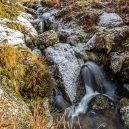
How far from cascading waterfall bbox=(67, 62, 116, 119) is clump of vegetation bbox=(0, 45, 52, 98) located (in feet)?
4.69

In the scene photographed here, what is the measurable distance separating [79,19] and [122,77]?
4.79 metres

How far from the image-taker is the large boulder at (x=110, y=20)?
8243mm

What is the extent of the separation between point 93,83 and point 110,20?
390 cm

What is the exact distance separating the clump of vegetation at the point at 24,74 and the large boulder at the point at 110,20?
14.8 ft

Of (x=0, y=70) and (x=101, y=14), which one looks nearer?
(x=0, y=70)

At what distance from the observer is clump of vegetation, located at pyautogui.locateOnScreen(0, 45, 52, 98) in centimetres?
481

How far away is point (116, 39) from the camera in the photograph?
7090 mm

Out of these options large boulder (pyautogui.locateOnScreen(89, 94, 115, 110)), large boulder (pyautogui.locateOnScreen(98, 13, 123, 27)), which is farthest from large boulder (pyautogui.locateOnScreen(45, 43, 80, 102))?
large boulder (pyautogui.locateOnScreen(98, 13, 123, 27))

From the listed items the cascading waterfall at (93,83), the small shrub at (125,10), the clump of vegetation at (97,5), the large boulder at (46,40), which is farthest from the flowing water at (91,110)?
the clump of vegetation at (97,5)

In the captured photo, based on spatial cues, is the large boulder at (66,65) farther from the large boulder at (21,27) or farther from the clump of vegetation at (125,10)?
the clump of vegetation at (125,10)

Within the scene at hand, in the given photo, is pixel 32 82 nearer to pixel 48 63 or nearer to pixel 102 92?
pixel 48 63

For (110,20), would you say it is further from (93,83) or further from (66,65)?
(93,83)

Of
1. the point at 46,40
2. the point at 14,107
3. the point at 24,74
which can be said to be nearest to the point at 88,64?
the point at 46,40

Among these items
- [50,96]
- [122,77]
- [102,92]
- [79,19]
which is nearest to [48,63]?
[50,96]
